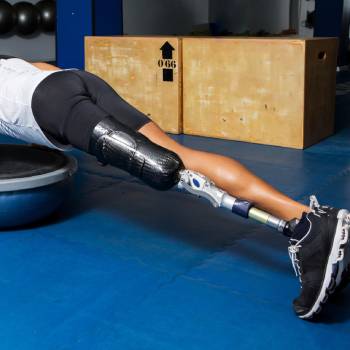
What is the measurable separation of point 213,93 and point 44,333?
252 cm

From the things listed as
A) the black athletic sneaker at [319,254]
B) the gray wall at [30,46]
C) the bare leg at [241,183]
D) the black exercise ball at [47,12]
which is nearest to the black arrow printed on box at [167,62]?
the bare leg at [241,183]

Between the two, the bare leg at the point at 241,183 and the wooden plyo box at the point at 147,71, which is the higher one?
the wooden plyo box at the point at 147,71

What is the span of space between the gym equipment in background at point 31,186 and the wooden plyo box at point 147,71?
1.68 metres

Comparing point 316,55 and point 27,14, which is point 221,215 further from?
point 27,14

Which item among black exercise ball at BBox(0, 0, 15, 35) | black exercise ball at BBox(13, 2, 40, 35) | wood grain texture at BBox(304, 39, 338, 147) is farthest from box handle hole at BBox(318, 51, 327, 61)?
black exercise ball at BBox(13, 2, 40, 35)

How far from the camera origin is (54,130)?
1.84 m

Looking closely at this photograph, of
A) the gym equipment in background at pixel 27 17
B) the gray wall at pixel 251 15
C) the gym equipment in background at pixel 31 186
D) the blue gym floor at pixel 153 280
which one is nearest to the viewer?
the blue gym floor at pixel 153 280

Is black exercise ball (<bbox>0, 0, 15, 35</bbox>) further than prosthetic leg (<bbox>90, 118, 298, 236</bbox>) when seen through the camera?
Yes

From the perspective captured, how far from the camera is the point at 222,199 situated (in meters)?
1.63

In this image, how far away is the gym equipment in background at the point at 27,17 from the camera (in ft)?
23.0

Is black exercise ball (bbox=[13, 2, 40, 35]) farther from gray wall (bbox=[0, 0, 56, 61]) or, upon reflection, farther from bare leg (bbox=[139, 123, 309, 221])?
bare leg (bbox=[139, 123, 309, 221])

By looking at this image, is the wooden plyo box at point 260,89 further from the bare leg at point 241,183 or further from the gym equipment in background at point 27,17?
the gym equipment in background at point 27,17

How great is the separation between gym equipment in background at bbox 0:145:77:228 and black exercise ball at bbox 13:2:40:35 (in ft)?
17.3

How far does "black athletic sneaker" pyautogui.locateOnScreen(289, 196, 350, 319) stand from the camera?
4.87ft
